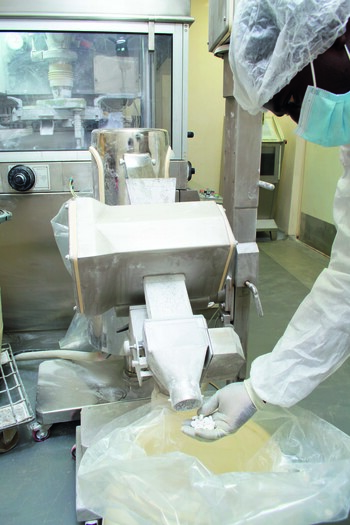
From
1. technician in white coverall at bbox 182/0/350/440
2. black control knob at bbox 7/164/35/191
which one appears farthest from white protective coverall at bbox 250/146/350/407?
black control knob at bbox 7/164/35/191

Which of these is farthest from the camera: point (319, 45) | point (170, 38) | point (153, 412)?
point (170, 38)

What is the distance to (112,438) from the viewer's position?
93 centimetres

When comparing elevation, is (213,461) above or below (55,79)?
below

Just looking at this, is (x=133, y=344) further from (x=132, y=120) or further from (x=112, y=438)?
(x=132, y=120)

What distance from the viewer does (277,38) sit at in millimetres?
798

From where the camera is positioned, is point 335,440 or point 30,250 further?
point 30,250

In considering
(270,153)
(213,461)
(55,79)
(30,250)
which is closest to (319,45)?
(213,461)

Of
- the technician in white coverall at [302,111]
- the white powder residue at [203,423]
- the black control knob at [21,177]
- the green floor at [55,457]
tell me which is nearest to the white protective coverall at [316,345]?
the technician in white coverall at [302,111]

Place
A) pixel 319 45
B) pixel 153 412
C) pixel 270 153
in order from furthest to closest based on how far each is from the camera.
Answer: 1. pixel 270 153
2. pixel 153 412
3. pixel 319 45

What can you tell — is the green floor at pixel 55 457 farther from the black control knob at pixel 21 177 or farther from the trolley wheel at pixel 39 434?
the black control knob at pixel 21 177

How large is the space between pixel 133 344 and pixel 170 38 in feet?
5.29

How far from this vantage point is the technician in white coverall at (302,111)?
2.46 feet

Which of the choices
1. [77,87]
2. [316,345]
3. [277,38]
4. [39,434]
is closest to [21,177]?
[77,87]

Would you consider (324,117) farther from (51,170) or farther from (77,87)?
(77,87)
